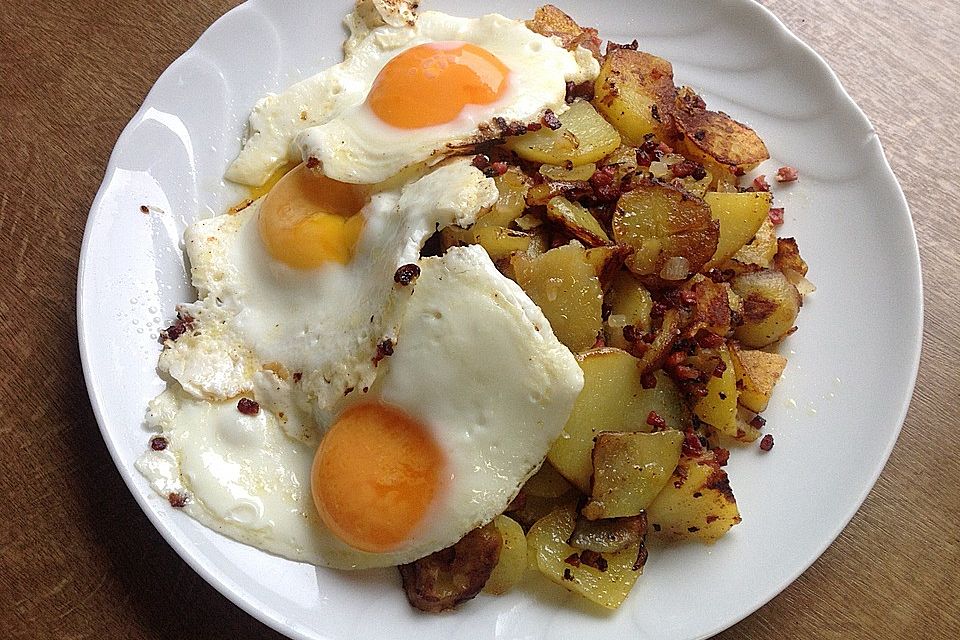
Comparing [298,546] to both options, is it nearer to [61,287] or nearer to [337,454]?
[337,454]

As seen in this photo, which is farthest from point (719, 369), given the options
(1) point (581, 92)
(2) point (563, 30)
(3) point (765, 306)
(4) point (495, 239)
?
(2) point (563, 30)

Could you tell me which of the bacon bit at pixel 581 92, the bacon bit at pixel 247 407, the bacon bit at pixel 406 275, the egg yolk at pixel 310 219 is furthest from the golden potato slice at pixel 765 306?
the bacon bit at pixel 247 407

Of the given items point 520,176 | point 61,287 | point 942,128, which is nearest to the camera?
point 520,176

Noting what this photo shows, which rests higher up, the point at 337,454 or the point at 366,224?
the point at 366,224

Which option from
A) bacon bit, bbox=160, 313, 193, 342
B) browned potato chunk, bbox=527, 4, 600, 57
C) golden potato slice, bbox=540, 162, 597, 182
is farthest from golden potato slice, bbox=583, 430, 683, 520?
browned potato chunk, bbox=527, 4, 600, 57

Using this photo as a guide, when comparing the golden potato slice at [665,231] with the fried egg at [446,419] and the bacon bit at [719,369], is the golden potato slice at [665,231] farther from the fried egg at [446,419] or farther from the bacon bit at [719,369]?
the fried egg at [446,419]

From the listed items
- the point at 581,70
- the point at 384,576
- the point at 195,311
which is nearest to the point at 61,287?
the point at 195,311

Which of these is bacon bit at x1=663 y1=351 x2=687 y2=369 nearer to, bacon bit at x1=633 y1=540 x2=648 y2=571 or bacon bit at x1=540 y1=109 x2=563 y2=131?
bacon bit at x1=633 y1=540 x2=648 y2=571

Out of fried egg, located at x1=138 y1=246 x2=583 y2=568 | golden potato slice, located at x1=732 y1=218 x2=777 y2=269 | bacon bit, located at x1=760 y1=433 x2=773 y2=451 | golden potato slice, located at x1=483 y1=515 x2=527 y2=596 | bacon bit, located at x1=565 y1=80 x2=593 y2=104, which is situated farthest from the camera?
bacon bit, located at x1=565 y1=80 x2=593 y2=104
